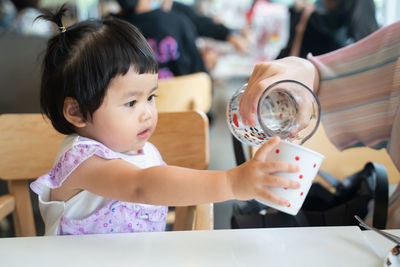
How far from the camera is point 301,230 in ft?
1.93

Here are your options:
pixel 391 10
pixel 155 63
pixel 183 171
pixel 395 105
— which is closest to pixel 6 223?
pixel 155 63

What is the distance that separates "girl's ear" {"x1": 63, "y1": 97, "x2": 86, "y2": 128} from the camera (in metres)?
0.71

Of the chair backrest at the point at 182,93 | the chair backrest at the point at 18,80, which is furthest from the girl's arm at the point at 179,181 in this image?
the chair backrest at the point at 18,80

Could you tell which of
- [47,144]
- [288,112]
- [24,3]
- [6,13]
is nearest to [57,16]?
[47,144]

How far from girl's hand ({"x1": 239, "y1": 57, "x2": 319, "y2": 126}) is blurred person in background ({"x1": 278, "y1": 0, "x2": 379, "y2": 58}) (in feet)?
3.65

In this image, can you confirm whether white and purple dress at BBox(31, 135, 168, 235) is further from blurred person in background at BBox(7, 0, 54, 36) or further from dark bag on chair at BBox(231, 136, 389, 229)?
blurred person in background at BBox(7, 0, 54, 36)

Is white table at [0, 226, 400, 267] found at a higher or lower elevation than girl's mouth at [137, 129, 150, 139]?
lower

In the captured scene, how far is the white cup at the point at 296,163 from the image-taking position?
461 mm

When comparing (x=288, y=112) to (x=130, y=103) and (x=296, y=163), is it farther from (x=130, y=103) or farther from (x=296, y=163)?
(x=130, y=103)

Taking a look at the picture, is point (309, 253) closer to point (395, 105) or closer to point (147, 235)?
point (147, 235)

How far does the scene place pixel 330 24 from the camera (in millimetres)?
2150

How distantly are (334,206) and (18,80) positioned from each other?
1.50 metres

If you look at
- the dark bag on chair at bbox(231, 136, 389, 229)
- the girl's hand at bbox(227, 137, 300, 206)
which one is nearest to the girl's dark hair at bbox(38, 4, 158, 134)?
the girl's hand at bbox(227, 137, 300, 206)

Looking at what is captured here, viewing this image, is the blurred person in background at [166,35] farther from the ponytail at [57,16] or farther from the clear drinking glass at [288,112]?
the clear drinking glass at [288,112]
